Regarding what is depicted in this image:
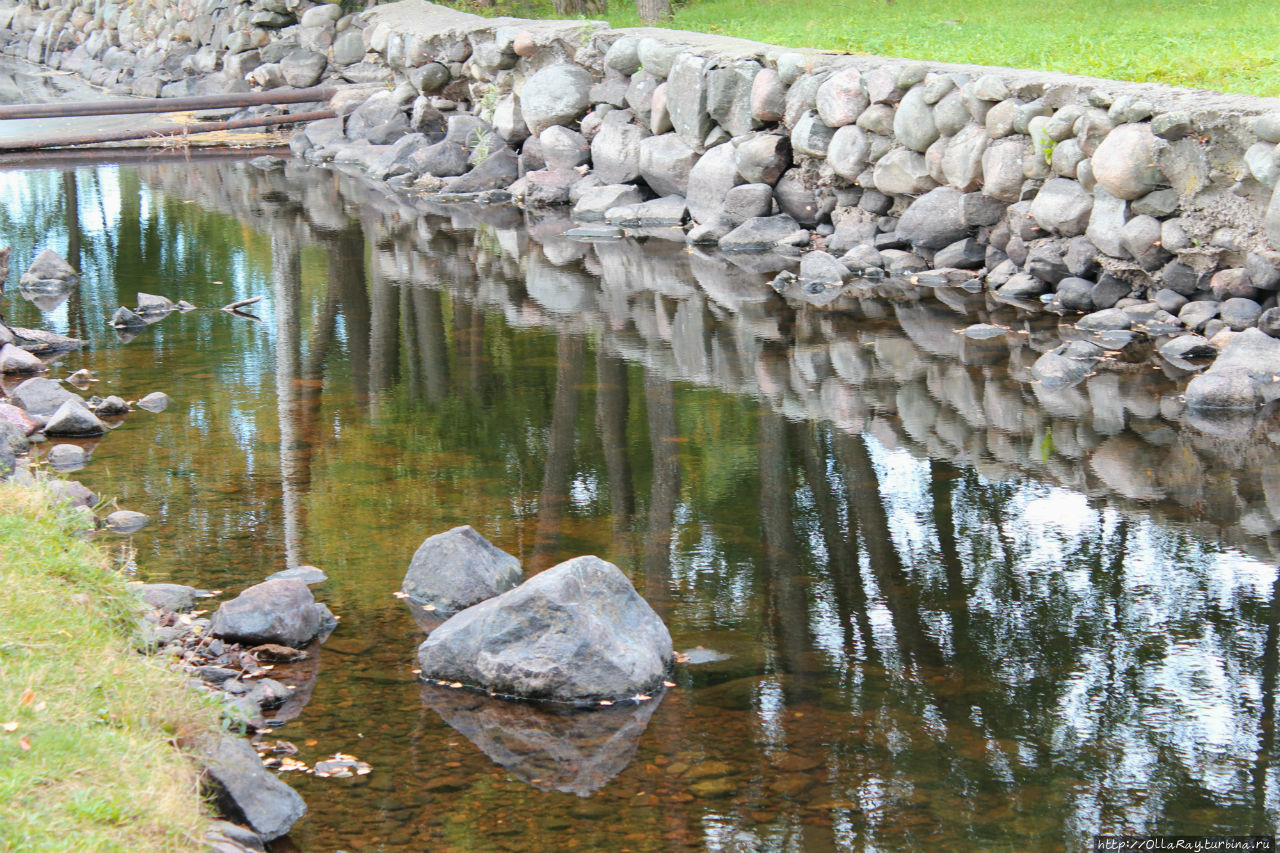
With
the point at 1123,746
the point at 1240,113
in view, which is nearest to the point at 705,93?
the point at 1240,113

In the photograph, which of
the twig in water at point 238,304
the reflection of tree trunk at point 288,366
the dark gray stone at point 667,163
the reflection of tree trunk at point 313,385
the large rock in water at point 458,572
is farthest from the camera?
the dark gray stone at point 667,163

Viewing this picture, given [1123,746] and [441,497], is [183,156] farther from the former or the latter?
[1123,746]

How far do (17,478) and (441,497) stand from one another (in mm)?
2149

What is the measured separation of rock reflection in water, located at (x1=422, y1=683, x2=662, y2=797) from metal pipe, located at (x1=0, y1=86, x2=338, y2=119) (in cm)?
Result: 2110

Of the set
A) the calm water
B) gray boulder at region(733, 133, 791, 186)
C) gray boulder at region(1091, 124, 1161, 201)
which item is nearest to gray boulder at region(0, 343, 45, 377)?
the calm water

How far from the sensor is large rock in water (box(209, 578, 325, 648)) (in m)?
5.54

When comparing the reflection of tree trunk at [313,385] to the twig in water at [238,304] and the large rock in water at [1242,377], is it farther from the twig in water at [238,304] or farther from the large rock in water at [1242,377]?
the large rock in water at [1242,377]

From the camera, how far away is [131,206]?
18.3 m

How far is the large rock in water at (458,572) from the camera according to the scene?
5.98 metres

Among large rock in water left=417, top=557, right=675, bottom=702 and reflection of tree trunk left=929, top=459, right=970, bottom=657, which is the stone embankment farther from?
large rock in water left=417, top=557, right=675, bottom=702

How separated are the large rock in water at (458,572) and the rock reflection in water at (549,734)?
29.5 inches

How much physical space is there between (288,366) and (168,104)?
16.0m

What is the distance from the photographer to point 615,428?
8.72m

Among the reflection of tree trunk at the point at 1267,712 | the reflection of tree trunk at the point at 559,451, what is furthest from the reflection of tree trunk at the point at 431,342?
the reflection of tree trunk at the point at 1267,712
